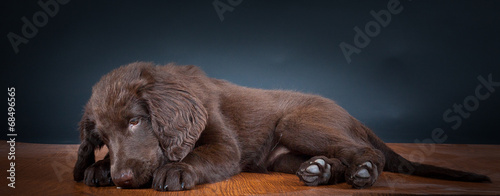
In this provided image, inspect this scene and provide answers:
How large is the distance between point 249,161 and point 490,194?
192cm

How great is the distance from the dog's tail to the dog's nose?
2.18 meters

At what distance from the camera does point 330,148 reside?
353cm

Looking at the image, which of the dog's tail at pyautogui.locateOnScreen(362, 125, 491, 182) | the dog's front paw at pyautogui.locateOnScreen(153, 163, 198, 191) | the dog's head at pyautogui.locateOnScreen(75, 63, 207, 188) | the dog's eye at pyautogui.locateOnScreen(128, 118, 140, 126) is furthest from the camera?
the dog's tail at pyautogui.locateOnScreen(362, 125, 491, 182)

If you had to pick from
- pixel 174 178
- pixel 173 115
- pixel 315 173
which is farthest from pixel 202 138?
pixel 315 173

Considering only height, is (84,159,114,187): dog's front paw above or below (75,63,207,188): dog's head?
below

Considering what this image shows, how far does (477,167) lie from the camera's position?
4047 millimetres

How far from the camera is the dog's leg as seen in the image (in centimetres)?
303

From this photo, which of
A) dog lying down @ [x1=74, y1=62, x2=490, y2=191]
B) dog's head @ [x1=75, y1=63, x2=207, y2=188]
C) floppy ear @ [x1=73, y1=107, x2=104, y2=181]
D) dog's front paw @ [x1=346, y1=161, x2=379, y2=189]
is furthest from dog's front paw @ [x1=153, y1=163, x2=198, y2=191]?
dog's front paw @ [x1=346, y1=161, x2=379, y2=189]

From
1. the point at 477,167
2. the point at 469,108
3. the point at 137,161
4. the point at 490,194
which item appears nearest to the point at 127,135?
the point at 137,161

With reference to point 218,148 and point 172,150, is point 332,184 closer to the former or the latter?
point 218,148

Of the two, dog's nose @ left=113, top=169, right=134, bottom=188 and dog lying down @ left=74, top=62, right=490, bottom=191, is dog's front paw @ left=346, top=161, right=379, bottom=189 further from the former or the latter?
dog's nose @ left=113, top=169, right=134, bottom=188

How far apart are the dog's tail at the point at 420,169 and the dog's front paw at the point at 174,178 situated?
5.86 feet

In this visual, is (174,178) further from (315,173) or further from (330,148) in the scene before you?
(330,148)

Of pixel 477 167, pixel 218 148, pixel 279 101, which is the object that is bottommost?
pixel 477 167
